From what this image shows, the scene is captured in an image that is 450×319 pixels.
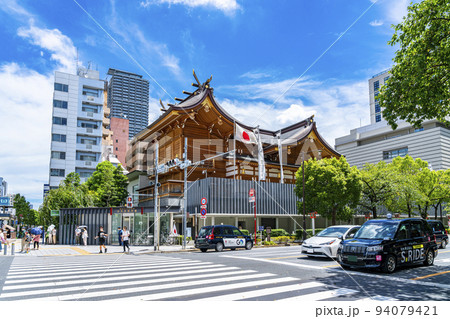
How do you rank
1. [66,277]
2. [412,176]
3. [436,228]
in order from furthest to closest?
1. [412,176]
2. [436,228]
3. [66,277]

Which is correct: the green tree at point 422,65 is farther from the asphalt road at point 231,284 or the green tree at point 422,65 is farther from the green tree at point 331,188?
the green tree at point 331,188

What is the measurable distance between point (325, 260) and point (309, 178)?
1859 cm

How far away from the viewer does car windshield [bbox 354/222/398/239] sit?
12134 millimetres

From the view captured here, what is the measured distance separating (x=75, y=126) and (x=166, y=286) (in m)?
60.4

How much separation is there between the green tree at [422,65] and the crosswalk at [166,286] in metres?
7.00

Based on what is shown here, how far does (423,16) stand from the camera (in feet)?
36.5

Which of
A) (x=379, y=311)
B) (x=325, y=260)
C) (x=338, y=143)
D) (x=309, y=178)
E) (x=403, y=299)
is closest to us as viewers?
(x=379, y=311)

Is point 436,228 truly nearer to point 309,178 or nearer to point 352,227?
point 352,227

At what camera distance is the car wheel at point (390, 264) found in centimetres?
1120

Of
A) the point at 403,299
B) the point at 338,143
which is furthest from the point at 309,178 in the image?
the point at 338,143

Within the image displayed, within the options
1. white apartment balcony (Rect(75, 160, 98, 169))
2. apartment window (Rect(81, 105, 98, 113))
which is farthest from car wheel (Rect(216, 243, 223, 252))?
apartment window (Rect(81, 105, 98, 113))

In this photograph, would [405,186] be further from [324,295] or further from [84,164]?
[84,164]

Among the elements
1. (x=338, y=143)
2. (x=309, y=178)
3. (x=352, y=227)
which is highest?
(x=338, y=143)

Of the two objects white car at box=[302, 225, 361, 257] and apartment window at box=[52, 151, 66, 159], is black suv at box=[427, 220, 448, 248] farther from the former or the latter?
apartment window at box=[52, 151, 66, 159]
